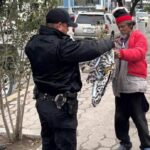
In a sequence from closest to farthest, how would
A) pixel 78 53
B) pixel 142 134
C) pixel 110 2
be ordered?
1. pixel 78 53
2. pixel 142 134
3. pixel 110 2

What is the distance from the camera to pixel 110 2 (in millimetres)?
51281

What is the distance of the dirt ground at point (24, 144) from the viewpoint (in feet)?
20.0

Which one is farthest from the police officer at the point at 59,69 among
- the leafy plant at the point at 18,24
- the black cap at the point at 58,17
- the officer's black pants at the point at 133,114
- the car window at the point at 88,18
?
the car window at the point at 88,18

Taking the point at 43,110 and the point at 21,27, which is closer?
the point at 43,110

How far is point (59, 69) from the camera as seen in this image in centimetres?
417

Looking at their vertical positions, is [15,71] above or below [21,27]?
below

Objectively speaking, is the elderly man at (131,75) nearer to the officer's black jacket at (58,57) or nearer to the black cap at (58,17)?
the officer's black jacket at (58,57)

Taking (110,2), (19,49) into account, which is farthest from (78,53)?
(110,2)

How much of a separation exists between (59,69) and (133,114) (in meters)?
1.39

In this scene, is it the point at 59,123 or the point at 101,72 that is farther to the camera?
the point at 101,72

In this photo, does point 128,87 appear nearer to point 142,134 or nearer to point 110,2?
point 142,134

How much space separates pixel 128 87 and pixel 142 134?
22.3 inches

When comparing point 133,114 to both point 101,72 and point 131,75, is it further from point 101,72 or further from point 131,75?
point 101,72

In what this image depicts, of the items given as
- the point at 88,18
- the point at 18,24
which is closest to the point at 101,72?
the point at 18,24
